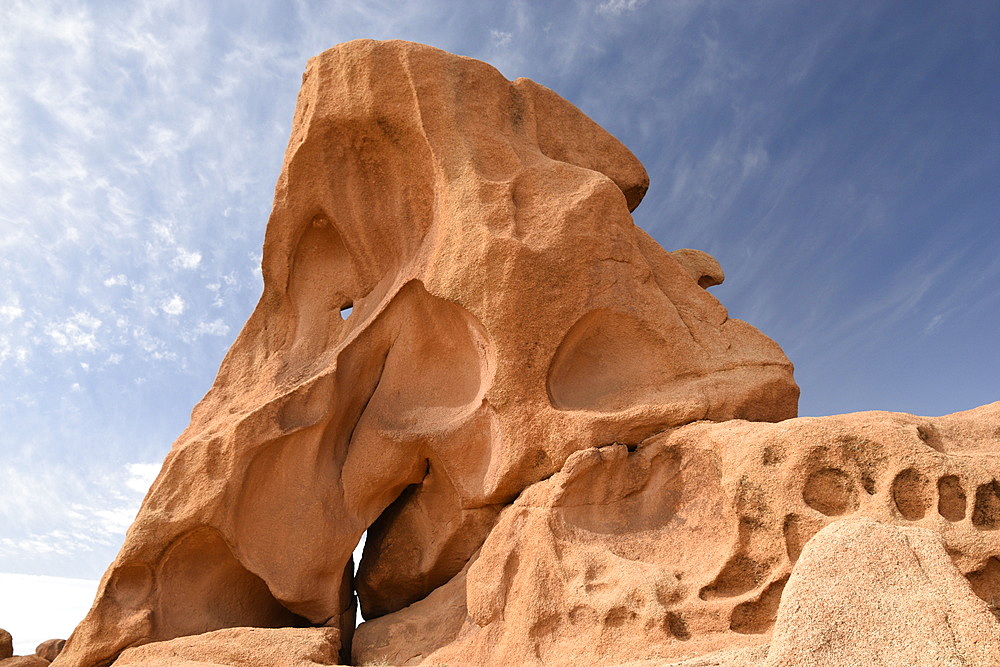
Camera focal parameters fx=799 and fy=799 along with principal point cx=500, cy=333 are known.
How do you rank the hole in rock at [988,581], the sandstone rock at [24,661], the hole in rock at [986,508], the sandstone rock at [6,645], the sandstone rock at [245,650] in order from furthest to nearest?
the sandstone rock at [6,645] → the sandstone rock at [24,661] → the sandstone rock at [245,650] → the hole in rock at [986,508] → the hole in rock at [988,581]

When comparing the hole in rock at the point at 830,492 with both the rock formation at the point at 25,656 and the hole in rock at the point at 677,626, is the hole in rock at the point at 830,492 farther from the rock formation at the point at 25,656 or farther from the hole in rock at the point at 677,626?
the rock formation at the point at 25,656

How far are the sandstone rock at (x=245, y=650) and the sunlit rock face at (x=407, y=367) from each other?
18 cm

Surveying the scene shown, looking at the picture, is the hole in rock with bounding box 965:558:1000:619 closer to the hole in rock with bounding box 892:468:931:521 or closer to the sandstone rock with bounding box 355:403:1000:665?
the sandstone rock with bounding box 355:403:1000:665

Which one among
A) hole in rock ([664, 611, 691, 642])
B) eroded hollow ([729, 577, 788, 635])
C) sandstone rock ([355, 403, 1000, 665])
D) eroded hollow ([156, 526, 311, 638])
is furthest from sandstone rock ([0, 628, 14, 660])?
eroded hollow ([729, 577, 788, 635])

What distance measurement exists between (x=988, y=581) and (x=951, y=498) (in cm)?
51

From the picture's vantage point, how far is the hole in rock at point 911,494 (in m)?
4.89

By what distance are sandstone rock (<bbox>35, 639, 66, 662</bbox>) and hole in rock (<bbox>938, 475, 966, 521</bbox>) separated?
27.5 ft

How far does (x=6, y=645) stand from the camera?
7840 millimetres

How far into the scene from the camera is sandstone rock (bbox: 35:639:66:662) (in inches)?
330

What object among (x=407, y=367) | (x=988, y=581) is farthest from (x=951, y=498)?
(x=407, y=367)

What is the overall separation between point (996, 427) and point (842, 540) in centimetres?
287

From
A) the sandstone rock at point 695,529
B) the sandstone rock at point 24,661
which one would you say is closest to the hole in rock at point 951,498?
the sandstone rock at point 695,529

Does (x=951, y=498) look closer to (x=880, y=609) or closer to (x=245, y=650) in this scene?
(x=880, y=609)

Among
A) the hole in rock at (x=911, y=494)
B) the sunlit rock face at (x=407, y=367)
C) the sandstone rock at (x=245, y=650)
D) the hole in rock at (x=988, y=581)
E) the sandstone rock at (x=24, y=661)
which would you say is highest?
the sunlit rock face at (x=407, y=367)
